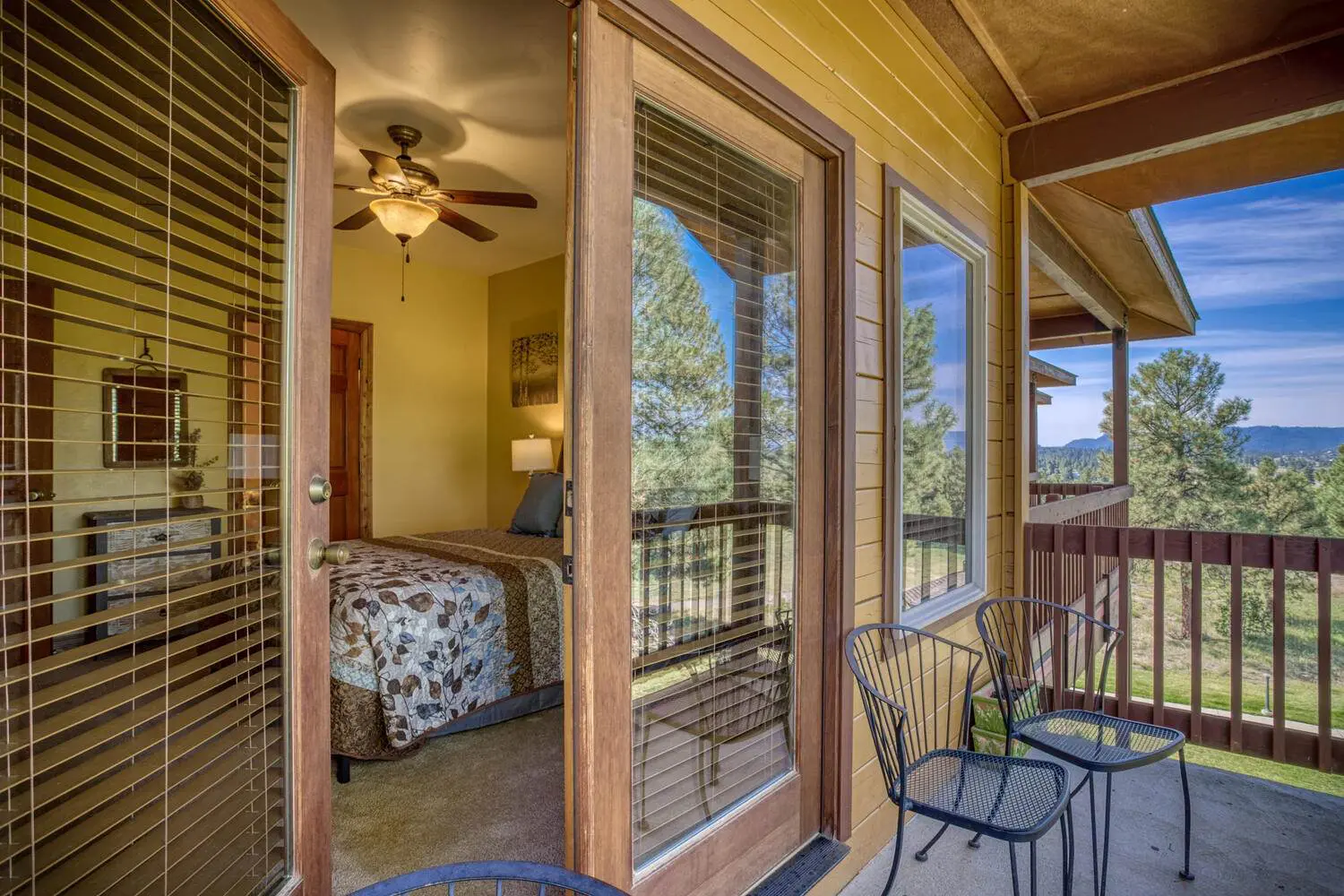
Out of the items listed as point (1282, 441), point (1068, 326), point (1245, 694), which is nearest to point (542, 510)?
point (1068, 326)

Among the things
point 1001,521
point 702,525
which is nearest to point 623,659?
point 702,525

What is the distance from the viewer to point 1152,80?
2.72 m

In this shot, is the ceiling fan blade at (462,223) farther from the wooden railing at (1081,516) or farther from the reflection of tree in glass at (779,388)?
the wooden railing at (1081,516)

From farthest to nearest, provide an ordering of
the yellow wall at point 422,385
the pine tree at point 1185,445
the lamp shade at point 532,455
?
the pine tree at point 1185,445 < the yellow wall at point 422,385 < the lamp shade at point 532,455

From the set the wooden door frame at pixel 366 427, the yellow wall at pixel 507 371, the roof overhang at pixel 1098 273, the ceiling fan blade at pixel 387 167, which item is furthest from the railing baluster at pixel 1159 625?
the wooden door frame at pixel 366 427

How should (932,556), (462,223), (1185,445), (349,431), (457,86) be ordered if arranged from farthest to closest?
(1185,445)
(349,431)
(462,223)
(457,86)
(932,556)

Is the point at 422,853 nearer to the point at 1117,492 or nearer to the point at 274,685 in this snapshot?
the point at 274,685

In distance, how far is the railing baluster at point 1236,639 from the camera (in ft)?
8.13

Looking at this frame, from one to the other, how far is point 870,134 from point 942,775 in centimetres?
197

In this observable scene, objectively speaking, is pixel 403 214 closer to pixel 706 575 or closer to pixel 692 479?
pixel 692 479

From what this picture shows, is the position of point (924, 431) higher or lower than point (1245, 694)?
higher

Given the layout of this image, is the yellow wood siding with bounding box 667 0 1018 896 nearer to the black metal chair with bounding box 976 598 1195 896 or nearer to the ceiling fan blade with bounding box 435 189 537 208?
the black metal chair with bounding box 976 598 1195 896

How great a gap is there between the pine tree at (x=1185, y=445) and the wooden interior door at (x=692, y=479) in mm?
8486

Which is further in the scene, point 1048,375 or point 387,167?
point 1048,375
